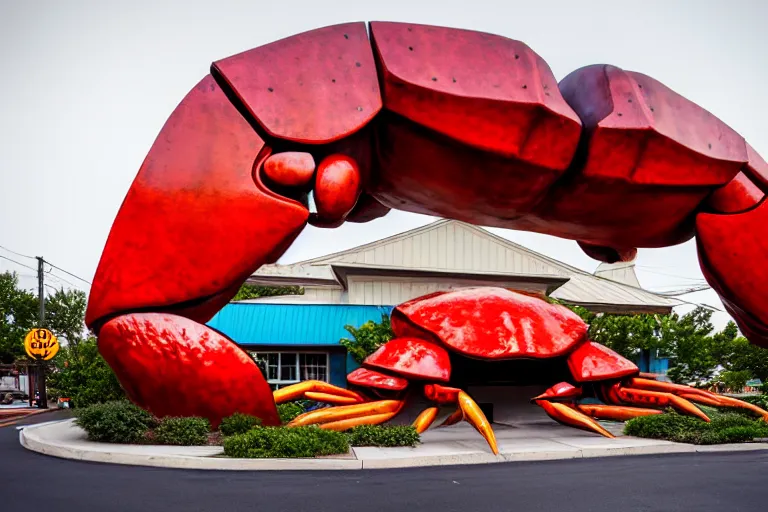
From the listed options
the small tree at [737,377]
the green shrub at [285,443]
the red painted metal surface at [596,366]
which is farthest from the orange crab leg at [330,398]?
the small tree at [737,377]

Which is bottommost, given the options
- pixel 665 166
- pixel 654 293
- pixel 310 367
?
pixel 310 367

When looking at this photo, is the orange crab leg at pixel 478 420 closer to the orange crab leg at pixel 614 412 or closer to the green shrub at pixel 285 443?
the green shrub at pixel 285 443

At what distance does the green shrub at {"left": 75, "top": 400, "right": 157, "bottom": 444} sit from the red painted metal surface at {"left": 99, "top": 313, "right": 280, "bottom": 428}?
95 centimetres

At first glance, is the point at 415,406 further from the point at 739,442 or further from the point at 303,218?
the point at 303,218

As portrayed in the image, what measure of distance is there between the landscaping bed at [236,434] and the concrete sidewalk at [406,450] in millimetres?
144

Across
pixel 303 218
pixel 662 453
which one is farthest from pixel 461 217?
pixel 662 453

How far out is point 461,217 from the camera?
25.7ft

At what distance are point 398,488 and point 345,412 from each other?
2653mm

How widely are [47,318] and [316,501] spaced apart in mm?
44294

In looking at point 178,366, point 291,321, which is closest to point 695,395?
point 178,366

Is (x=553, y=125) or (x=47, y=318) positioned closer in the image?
(x=553, y=125)

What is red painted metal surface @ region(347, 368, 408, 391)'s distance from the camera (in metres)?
8.31

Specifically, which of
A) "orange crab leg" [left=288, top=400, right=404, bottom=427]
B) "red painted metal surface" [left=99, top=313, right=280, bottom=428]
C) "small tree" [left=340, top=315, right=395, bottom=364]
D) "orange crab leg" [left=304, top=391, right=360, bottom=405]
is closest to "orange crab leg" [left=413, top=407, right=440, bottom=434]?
"orange crab leg" [left=288, top=400, right=404, bottom=427]

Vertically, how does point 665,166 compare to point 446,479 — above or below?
above
